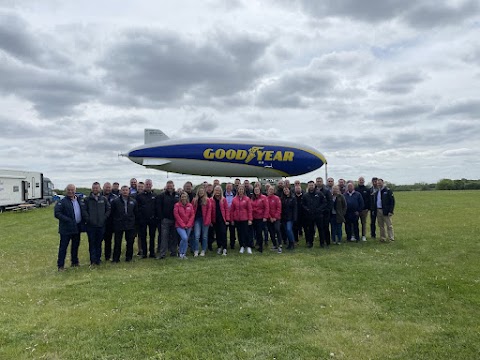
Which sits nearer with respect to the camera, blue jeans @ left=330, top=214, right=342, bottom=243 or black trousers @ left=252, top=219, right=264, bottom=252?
black trousers @ left=252, top=219, right=264, bottom=252

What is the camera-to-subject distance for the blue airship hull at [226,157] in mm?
20438

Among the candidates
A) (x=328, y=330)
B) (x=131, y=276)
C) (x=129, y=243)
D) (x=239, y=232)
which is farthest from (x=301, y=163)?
(x=328, y=330)

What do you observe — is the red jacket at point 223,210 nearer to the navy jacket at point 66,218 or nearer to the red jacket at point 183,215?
the red jacket at point 183,215

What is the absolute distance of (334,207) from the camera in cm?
1281

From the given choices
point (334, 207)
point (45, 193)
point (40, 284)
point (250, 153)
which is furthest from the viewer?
point (45, 193)

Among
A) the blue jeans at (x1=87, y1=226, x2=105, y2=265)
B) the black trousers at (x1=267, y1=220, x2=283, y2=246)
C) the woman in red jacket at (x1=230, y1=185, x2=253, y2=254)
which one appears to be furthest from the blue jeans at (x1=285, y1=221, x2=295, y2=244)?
the blue jeans at (x1=87, y1=226, x2=105, y2=265)

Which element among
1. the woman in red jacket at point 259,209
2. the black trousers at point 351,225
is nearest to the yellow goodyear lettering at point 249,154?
the black trousers at point 351,225

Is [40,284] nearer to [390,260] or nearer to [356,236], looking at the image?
[390,260]

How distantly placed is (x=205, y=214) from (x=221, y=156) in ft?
31.6

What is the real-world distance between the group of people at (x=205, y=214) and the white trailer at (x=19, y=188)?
23.1 metres

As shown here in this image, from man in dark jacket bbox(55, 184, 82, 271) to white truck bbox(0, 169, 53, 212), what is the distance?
23705 mm

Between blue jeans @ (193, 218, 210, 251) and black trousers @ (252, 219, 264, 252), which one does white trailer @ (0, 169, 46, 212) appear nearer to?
blue jeans @ (193, 218, 210, 251)

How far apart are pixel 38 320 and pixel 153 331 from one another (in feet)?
6.84

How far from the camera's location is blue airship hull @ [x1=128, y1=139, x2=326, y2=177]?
67.1ft
